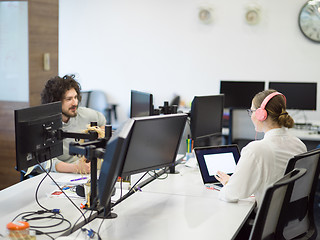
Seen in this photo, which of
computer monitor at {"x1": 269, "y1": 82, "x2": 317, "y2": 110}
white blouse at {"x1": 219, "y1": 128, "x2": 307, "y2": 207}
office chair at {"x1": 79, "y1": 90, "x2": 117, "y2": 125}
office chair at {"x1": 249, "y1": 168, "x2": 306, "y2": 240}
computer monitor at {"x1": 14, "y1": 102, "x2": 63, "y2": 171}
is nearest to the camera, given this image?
office chair at {"x1": 249, "y1": 168, "x2": 306, "y2": 240}

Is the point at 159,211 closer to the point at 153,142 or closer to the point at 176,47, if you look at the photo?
the point at 153,142

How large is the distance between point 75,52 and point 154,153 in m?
5.41

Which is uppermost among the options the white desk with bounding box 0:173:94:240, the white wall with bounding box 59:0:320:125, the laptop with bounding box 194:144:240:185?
the white wall with bounding box 59:0:320:125

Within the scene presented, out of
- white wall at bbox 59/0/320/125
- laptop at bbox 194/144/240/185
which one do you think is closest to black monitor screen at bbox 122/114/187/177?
laptop at bbox 194/144/240/185

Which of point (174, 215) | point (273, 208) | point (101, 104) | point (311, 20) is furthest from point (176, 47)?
point (273, 208)

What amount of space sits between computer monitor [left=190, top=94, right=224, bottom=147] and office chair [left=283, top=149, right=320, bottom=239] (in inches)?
44.8

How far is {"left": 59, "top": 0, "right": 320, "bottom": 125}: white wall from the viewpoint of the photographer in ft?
20.6

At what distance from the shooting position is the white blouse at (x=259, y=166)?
7.38ft

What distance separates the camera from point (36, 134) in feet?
7.16

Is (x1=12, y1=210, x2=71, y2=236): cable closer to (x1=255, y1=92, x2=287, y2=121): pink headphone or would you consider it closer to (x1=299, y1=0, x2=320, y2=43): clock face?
(x1=255, y1=92, x2=287, y2=121): pink headphone

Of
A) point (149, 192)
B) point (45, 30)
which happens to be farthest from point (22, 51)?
point (149, 192)

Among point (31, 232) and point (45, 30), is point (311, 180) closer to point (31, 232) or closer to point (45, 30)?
point (31, 232)

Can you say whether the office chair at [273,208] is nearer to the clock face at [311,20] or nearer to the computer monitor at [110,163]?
the computer monitor at [110,163]

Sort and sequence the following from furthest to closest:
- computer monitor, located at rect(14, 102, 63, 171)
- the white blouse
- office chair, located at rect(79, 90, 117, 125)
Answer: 1. office chair, located at rect(79, 90, 117, 125)
2. the white blouse
3. computer monitor, located at rect(14, 102, 63, 171)
